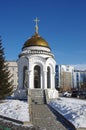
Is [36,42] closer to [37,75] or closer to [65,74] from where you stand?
[37,75]

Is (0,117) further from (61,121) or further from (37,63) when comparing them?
(37,63)

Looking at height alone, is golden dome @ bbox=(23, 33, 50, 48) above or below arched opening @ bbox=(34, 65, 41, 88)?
above

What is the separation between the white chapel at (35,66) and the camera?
94.8 feet

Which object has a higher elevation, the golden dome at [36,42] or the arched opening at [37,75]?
the golden dome at [36,42]

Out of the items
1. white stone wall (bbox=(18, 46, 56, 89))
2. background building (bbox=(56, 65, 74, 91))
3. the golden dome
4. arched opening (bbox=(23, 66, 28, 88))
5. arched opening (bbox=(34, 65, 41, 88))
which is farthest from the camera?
background building (bbox=(56, 65, 74, 91))

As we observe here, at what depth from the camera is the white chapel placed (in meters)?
28.9

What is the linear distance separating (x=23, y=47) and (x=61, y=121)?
18321 millimetres

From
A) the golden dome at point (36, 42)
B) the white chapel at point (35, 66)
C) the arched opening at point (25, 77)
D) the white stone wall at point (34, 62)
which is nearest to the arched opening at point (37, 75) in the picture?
the white chapel at point (35, 66)

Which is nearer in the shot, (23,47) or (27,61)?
(27,61)

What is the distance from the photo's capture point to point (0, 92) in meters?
23.4

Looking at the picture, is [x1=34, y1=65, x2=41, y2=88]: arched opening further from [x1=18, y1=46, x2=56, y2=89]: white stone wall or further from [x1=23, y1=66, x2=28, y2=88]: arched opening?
[x1=18, y1=46, x2=56, y2=89]: white stone wall

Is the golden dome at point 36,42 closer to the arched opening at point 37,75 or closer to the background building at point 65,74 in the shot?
the arched opening at point 37,75

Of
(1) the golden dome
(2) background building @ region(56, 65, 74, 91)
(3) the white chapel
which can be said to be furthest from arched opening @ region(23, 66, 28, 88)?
(2) background building @ region(56, 65, 74, 91)

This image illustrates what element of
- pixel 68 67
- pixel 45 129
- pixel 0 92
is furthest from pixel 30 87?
pixel 68 67
